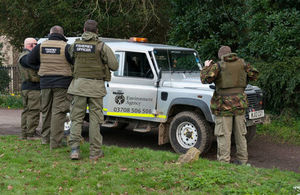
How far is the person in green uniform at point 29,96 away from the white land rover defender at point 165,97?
1.37 meters

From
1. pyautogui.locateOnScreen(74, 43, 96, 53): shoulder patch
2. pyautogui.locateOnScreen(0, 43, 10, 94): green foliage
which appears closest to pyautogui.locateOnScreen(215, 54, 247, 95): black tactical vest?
pyautogui.locateOnScreen(74, 43, 96, 53): shoulder patch

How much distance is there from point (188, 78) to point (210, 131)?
1.29 meters

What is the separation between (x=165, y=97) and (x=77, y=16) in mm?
8397

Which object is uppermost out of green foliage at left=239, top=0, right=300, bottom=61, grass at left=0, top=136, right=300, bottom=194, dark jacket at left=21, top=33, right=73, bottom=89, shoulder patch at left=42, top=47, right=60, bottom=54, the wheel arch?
green foliage at left=239, top=0, right=300, bottom=61

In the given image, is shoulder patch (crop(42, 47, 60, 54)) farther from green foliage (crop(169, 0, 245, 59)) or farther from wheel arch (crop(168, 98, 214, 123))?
green foliage (crop(169, 0, 245, 59))

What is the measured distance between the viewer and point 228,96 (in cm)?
637

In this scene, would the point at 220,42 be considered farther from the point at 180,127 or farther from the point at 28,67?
the point at 28,67

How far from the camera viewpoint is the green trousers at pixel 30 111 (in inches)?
299

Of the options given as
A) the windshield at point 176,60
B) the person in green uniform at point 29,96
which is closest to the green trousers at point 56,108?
the person in green uniform at point 29,96

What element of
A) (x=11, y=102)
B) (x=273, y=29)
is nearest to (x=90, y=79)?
(x=273, y=29)

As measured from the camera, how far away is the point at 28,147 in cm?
707

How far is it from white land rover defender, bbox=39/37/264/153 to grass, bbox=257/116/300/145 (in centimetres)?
166

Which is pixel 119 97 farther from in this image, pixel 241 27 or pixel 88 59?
pixel 241 27

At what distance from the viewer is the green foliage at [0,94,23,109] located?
15.2 m
